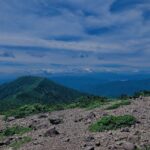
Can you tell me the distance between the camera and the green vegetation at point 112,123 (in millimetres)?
24675

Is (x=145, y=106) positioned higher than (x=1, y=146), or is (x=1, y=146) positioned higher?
(x=145, y=106)

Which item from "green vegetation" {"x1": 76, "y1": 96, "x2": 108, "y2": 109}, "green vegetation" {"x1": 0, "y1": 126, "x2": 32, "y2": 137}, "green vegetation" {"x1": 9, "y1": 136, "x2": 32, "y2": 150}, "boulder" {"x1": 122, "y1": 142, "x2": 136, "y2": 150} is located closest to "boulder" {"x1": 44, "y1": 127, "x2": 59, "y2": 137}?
"green vegetation" {"x1": 9, "y1": 136, "x2": 32, "y2": 150}

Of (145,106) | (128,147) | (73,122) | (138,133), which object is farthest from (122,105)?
(128,147)

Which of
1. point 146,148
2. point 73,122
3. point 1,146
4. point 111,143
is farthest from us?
point 73,122

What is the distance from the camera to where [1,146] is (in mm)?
24969

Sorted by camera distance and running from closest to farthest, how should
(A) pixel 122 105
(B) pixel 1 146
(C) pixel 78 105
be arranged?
(B) pixel 1 146, (A) pixel 122 105, (C) pixel 78 105

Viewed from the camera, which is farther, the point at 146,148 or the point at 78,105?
the point at 78,105

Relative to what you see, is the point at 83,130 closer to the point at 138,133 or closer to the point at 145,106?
the point at 138,133

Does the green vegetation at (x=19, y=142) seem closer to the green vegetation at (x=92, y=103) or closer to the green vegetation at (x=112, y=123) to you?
the green vegetation at (x=112, y=123)

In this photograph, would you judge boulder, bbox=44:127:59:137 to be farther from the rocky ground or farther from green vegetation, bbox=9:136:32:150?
green vegetation, bbox=9:136:32:150

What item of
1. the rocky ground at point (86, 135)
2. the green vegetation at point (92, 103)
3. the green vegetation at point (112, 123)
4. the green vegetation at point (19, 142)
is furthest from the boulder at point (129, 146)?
the green vegetation at point (92, 103)

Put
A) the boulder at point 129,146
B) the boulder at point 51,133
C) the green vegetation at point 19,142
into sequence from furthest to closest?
the boulder at point 51,133, the green vegetation at point 19,142, the boulder at point 129,146

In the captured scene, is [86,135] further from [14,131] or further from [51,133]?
[14,131]

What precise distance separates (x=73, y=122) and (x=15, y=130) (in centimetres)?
403
